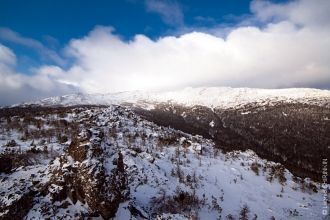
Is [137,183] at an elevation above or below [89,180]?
below

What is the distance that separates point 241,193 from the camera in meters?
23.5

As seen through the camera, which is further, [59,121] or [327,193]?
[59,121]

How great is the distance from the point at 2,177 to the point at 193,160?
64.3ft

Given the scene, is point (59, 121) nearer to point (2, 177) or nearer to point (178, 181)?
point (178, 181)

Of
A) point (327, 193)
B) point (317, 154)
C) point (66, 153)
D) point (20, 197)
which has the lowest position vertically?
point (317, 154)

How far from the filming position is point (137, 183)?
68.7 feet

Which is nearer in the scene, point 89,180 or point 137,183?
point 89,180

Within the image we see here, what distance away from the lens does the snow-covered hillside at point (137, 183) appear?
1413cm

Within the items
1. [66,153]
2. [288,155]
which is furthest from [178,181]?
[288,155]

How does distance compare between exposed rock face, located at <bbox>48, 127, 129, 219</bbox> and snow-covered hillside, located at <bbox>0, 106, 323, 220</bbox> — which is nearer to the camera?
exposed rock face, located at <bbox>48, 127, 129, 219</bbox>

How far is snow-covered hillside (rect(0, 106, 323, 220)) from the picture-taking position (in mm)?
14133

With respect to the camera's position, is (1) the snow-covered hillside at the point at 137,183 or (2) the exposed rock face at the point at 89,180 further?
(1) the snow-covered hillside at the point at 137,183

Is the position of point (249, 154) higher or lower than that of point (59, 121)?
lower

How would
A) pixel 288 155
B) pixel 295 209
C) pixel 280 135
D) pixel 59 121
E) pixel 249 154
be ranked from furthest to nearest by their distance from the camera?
1. pixel 280 135
2. pixel 288 155
3. pixel 59 121
4. pixel 249 154
5. pixel 295 209
